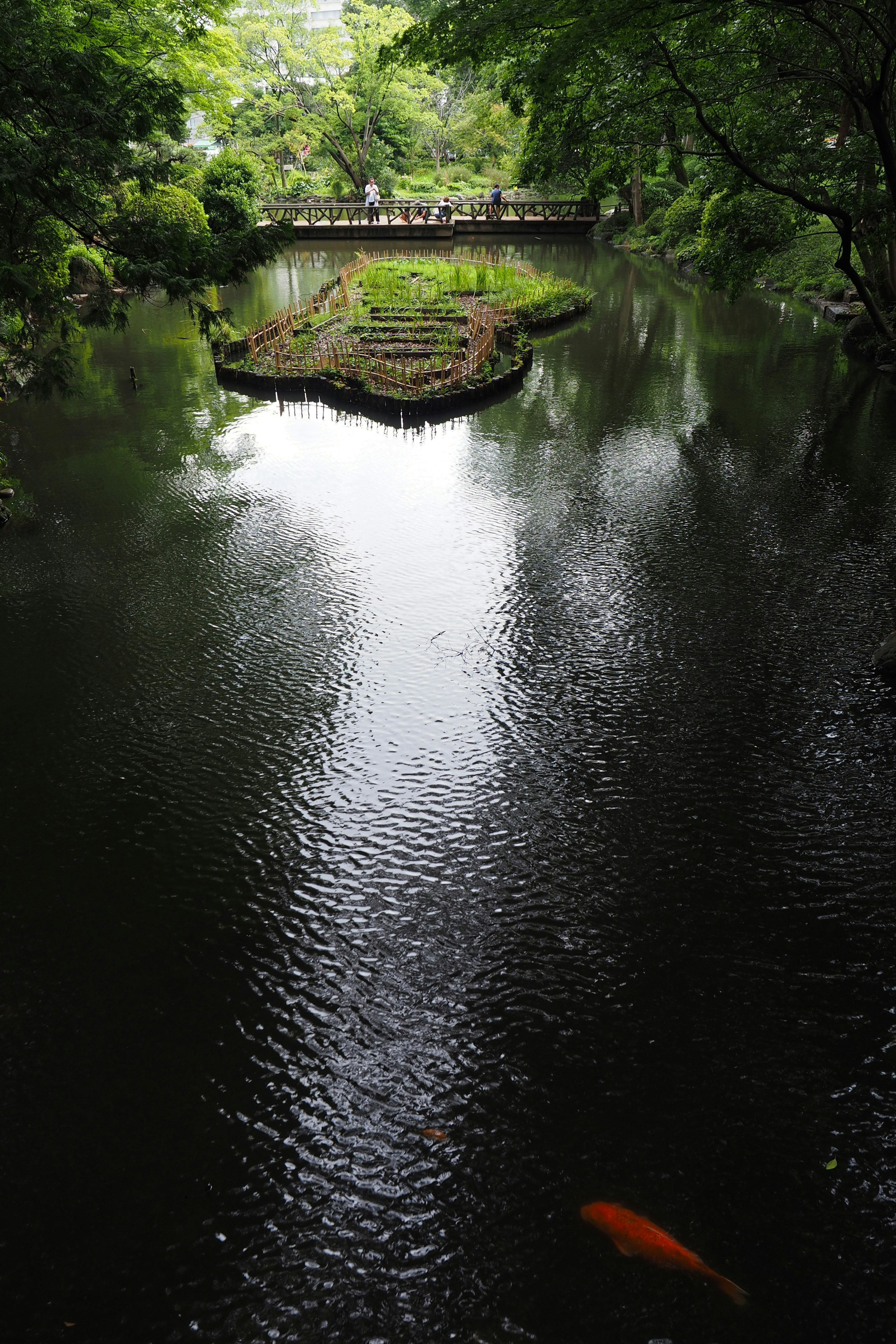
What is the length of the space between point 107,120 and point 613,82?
6257 millimetres

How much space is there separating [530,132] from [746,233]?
4.44 metres

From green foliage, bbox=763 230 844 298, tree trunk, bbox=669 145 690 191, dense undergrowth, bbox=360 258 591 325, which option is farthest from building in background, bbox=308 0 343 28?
green foliage, bbox=763 230 844 298

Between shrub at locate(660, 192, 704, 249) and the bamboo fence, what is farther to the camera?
shrub at locate(660, 192, 704, 249)

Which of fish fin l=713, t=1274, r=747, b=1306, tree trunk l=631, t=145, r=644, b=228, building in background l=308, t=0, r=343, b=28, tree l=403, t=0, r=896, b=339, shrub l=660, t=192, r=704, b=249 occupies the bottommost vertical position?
fish fin l=713, t=1274, r=747, b=1306

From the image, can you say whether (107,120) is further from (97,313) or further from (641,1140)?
(641,1140)

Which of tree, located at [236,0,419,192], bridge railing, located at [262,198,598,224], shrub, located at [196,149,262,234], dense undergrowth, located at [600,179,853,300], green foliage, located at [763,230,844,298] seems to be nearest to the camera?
dense undergrowth, located at [600,179,853,300]

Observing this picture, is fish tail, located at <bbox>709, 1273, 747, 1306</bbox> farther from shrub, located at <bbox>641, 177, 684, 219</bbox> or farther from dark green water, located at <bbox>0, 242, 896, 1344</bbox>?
shrub, located at <bbox>641, 177, 684, 219</bbox>

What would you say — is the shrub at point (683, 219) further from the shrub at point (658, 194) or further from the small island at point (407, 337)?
the small island at point (407, 337)

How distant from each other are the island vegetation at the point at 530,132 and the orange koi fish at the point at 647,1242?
6.30 metres

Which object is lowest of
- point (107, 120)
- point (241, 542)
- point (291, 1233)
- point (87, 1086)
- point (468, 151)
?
point (291, 1233)

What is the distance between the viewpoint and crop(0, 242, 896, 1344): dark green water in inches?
112

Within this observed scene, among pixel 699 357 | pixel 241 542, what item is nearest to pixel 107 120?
pixel 241 542

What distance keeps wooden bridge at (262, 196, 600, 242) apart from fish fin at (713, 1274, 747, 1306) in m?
35.8

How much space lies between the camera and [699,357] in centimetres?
1484
